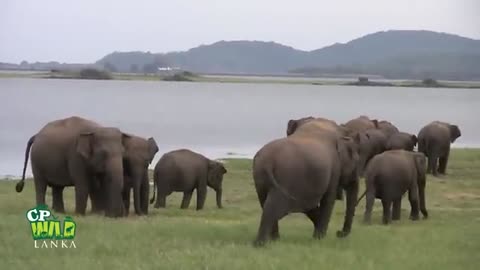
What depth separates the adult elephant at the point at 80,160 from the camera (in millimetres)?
15662

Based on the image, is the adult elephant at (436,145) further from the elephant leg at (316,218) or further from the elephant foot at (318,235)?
the elephant foot at (318,235)

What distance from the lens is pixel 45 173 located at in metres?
16.8

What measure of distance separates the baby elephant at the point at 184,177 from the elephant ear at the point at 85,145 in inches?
272

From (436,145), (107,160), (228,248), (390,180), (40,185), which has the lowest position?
(436,145)

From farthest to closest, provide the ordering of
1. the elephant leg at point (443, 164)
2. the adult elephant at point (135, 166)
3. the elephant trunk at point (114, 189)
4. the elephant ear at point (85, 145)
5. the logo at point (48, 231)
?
1. the elephant leg at point (443, 164)
2. the adult elephant at point (135, 166)
3. the elephant ear at point (85, 145)
4. the elephant trunk at point (114, 189)
5. the logo at point (48, 231)

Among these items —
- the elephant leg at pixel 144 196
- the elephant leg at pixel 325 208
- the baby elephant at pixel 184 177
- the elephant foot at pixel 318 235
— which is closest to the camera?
the elephant leg at pixel 325 208

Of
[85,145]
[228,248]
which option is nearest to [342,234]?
[228,248]

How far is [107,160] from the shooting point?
1576 cm

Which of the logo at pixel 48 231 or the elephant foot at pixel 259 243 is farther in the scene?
the elephant foot at pixel 259 243

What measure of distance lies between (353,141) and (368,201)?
19.4ft

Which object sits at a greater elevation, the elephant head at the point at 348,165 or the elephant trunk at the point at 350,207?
the elephant head at the point at 348,165

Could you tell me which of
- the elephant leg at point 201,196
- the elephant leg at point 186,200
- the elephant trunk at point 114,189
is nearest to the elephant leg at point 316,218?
the elephant trunk at point 114,189

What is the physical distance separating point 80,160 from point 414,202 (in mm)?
7575

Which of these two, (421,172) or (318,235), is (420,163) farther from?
(318,235)
